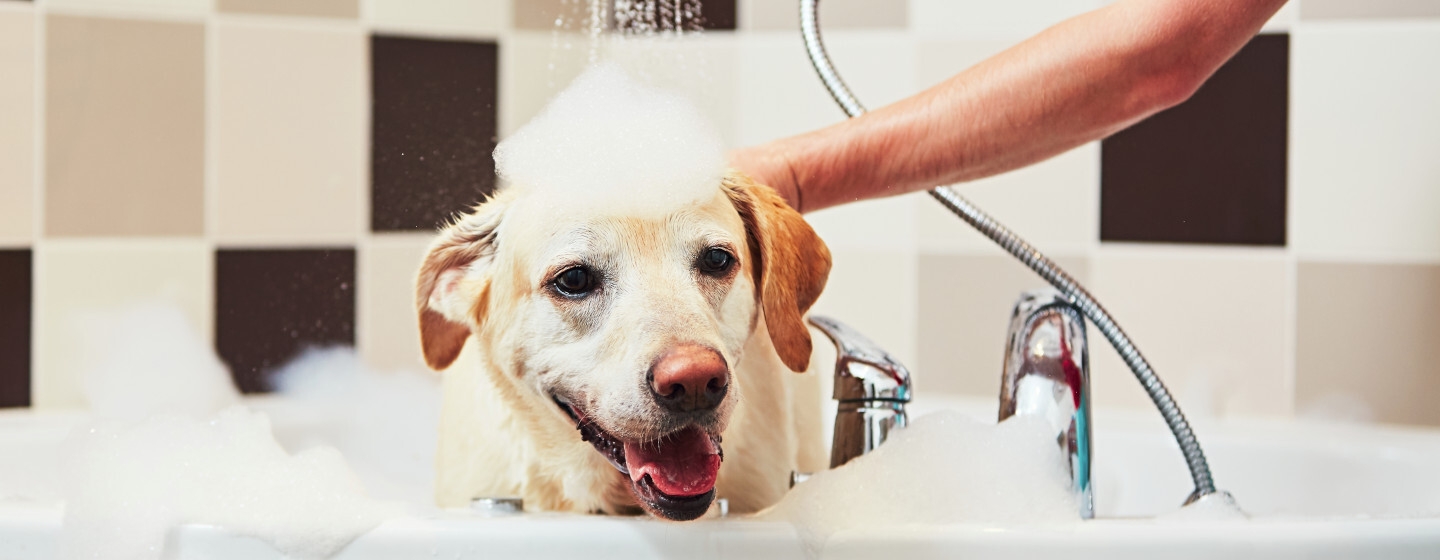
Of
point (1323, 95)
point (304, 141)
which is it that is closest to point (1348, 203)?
point (1323, 95)

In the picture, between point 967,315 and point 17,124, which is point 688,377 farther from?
point 17,124

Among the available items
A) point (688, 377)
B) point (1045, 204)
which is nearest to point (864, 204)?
point (1045, 204)

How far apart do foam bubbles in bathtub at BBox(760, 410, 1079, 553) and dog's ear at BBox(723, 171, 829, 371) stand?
0.09m

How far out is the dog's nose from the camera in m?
0.60

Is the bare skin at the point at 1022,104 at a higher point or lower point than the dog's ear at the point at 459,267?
higher

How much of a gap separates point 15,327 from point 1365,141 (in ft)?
5.86

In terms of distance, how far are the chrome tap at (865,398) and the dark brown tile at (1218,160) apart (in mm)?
760

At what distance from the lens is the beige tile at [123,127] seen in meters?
1.37

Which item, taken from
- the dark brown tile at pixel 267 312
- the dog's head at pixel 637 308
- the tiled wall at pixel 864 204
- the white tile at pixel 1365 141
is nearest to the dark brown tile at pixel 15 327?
the tiled wall at pixel 864 204

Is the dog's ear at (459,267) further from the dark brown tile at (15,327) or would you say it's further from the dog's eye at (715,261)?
the dark brown tile at (15,327)

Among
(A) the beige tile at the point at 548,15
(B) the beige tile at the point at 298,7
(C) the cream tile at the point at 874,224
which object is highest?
(B) the beige tile at the point at 298,7

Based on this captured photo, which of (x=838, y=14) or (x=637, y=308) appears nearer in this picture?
(x=637, y=308)

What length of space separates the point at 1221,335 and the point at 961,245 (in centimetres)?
37

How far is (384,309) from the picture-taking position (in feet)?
4.56
